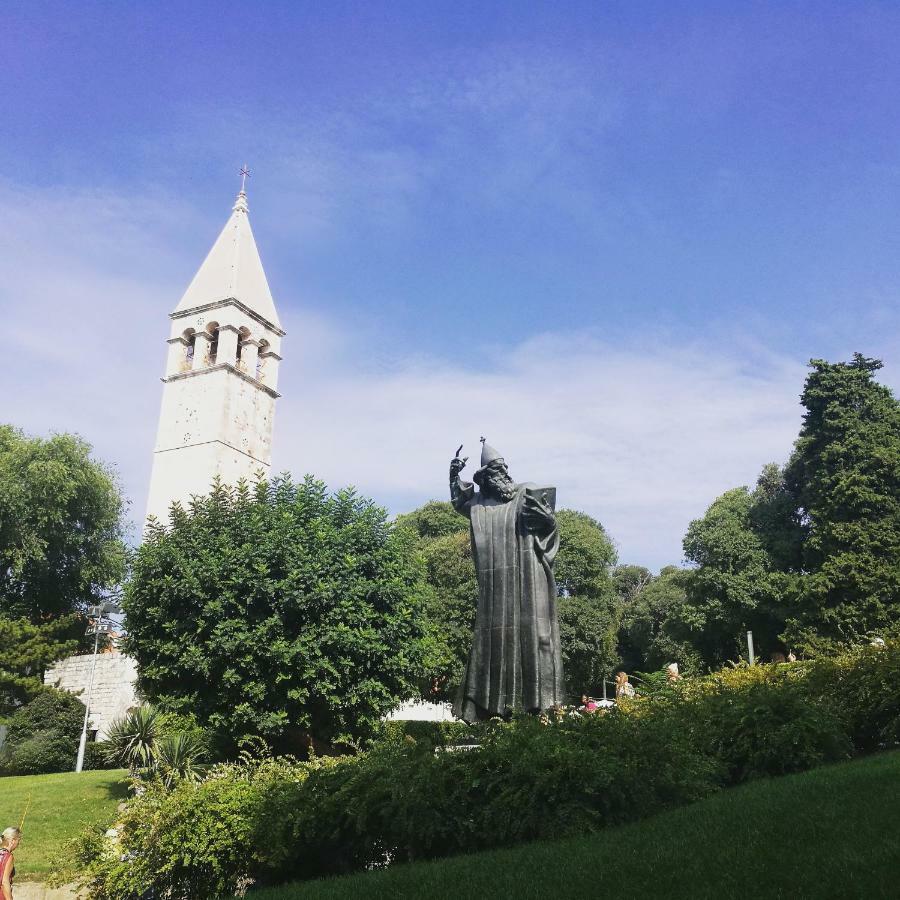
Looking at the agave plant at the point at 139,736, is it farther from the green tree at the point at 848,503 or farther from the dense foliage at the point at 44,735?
the green tree at the point at 848,503

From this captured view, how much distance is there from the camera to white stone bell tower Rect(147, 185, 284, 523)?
45.0 metres

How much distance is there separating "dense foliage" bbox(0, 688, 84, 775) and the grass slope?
1049 inches

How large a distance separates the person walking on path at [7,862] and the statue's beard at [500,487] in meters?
6.88

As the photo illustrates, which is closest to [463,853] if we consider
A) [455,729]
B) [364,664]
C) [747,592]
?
[455,729]

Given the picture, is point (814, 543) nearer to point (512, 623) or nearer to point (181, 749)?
point (181, 749)

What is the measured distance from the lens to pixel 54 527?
39.6 metres

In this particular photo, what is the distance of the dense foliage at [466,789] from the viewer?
7121mm

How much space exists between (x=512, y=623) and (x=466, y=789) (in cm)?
201

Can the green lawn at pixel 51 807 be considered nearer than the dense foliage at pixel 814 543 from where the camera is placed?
Yes

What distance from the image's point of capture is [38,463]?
38.4 m

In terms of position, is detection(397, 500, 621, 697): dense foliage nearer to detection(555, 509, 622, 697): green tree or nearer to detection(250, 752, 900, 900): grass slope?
detection(555, 509, 622, 697): green tree

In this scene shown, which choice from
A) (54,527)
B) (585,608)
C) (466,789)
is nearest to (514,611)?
(466,789)

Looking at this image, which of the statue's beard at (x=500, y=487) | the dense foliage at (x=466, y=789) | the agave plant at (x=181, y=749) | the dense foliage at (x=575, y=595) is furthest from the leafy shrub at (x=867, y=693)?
the dense foliage at (x=575, y=595)

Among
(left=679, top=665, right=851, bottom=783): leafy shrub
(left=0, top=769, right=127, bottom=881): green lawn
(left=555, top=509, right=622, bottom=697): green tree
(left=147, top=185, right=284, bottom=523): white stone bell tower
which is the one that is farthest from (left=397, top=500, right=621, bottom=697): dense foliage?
Answer: (left=679, top=665, right=851, bottom=783): leafy shrub
